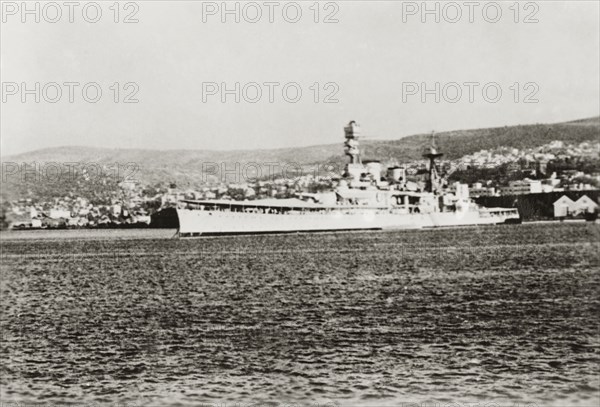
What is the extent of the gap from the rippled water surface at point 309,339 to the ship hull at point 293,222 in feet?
162

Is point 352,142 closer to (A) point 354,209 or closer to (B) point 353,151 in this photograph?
(B) point 353,151

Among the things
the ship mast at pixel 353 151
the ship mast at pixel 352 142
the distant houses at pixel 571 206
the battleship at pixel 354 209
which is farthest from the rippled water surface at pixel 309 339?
the distant houses at pixel 571 206

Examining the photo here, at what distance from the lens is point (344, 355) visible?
15812mm

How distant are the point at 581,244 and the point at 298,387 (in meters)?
47.7

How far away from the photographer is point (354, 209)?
93938 mm

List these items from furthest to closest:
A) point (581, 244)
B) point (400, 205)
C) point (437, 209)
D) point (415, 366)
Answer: point (437, 209), point (400, 205), point (581, 244), point (415, 366)

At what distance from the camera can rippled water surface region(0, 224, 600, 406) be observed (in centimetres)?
1311

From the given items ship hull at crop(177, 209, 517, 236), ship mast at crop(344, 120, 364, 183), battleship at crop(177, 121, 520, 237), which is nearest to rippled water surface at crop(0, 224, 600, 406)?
ship hull at crop(177, 209, 517, 236)

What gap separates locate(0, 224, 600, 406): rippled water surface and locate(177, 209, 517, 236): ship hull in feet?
162

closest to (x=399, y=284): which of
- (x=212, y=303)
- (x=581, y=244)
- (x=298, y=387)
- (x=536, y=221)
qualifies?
(x=212, y=303)

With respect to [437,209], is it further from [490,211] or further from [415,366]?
[415,366]

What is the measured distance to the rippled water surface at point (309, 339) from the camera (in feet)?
43.0

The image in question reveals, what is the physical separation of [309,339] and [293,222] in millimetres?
71699

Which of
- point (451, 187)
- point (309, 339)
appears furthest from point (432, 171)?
point (309, 339)
